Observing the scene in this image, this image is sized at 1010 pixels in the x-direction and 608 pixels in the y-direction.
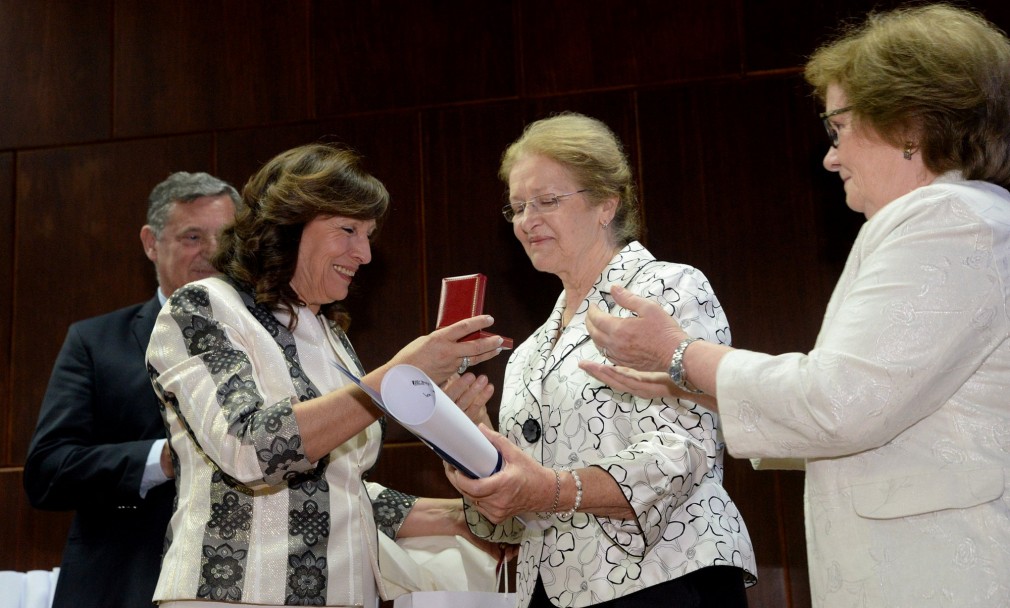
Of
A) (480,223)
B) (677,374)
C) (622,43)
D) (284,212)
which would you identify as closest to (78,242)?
(480,223)

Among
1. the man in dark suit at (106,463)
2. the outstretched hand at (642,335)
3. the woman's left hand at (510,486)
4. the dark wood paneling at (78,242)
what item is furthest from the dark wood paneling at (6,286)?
the outstretched hand at (642,335)

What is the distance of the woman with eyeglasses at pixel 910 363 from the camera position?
1.46 meters

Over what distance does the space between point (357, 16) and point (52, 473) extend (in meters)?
2.11

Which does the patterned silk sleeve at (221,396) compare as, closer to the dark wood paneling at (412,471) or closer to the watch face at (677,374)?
the watch face at (677,374)

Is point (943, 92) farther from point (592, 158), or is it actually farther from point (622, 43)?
point (622, 43)

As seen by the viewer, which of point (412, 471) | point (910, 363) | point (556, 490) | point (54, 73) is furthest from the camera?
point (54, 73)

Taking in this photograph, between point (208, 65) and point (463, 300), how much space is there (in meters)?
2.53

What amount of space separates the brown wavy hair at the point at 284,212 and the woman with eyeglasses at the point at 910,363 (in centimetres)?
111

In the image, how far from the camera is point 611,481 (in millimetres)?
1997

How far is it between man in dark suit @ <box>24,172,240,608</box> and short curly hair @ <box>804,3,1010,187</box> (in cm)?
199

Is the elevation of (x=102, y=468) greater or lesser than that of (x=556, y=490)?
lesser

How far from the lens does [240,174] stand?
4.10 metres

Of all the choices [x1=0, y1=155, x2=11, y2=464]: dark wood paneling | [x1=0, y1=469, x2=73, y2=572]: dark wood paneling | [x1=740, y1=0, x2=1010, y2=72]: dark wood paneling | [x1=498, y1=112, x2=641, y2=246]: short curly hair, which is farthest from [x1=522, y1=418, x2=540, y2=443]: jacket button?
[x1=0, y1=155, x2=11, y2=464]: dark wood paneling

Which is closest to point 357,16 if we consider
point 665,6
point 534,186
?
point 665,6
